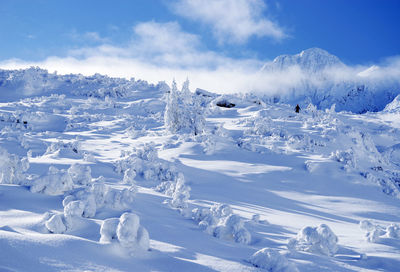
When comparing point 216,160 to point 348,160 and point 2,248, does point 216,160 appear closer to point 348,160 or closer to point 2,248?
point 348,160

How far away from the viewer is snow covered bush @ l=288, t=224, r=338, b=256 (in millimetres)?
3725

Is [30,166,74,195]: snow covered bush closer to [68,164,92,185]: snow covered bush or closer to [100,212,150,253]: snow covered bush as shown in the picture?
[68,164,92,185]: snow covered bush

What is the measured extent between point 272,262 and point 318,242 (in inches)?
49.7

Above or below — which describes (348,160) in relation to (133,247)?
above

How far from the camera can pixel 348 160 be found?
12211 millimetres

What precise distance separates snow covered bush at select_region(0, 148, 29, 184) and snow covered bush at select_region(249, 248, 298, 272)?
191 inches

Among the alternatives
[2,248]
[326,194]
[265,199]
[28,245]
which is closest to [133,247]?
[28,245]

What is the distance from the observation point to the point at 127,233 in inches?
112

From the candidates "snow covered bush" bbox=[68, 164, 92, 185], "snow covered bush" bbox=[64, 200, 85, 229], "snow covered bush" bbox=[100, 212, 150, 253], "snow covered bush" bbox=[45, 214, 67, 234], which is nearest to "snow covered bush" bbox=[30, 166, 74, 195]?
"snow covered bush" bbox=[68, 164, 92, 185]

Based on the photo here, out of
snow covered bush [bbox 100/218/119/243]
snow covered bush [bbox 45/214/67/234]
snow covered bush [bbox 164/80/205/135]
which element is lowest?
snow covered bush [bbox 45/214/67/234]

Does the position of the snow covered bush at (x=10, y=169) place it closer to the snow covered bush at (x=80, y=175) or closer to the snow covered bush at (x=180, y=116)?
the snow covered bush at (x=80, y=175)

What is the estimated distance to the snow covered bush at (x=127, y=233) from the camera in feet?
9.32

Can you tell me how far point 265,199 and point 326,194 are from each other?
2.50 m

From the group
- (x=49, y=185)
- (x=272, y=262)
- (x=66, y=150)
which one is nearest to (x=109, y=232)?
(x=272, y=262)
